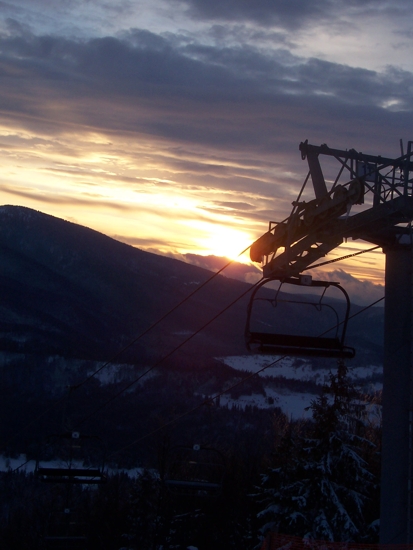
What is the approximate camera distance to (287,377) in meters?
165

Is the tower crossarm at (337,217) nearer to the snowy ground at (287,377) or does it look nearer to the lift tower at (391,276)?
the lift tower at (391,276)

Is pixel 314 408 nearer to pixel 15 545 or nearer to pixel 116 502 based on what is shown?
pixel 116 502

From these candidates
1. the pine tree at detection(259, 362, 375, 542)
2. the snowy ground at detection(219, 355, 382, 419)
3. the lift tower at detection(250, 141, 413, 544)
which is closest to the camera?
the lift tower at detection(250, 141, 413, 544)

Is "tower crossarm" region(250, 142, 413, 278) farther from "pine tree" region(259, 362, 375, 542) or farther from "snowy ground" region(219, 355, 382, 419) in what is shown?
"snowy ground" region(219, 355, 382, 419)

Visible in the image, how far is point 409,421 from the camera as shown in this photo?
7062 mm

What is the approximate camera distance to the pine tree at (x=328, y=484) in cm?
2278

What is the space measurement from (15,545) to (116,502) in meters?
12.0

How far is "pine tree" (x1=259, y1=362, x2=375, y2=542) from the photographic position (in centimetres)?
Answer: 2278

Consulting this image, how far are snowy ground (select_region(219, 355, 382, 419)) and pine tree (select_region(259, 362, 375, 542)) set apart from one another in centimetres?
7304

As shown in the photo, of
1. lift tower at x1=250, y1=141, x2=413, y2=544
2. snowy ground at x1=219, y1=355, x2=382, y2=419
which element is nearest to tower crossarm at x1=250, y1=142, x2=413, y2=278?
lift tower at x1=250, y1=141, x2=413, y2=544

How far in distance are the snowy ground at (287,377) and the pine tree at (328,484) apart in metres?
73.0

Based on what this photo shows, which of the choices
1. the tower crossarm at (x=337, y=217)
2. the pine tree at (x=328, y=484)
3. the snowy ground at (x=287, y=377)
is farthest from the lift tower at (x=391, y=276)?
the snowy ground at (x=287, y=377)

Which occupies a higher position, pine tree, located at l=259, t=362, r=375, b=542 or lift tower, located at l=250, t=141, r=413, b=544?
lift tower, located at l=250, t=141, r=413, b=544

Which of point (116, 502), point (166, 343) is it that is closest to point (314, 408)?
point (116, 502)
